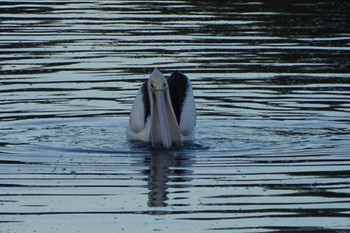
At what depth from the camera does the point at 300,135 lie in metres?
13.1

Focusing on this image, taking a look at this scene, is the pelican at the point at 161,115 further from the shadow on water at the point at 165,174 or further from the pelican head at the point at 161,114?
the shadow on water at the point at 165,174

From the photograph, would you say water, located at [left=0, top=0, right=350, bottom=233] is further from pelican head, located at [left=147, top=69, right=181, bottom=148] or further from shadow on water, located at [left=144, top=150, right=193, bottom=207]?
pelican head, located at [left=147, top=69, right=181, bottom=148]

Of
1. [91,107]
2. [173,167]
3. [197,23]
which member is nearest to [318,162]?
[173,167]

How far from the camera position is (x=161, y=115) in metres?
13.1

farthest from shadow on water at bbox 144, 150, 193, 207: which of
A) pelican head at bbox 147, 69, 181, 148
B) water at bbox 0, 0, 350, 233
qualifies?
pelican head at bbox 147, 69, 181, 148

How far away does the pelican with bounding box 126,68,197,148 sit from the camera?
13047 millimetres

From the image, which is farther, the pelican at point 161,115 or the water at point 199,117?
the pelican at point 161,115

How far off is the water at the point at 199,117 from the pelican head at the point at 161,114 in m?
0.24

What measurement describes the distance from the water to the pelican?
230mm

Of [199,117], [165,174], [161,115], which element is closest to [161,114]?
[161,115]

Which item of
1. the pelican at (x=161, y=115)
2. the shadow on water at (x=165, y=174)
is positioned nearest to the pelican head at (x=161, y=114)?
the pelican at (x=161, y=115)

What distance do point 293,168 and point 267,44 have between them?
7526mm

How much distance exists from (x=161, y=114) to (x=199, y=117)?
1.36 metres

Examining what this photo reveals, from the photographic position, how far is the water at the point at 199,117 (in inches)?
383
